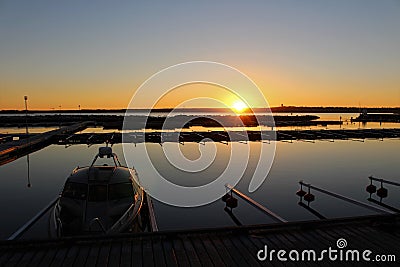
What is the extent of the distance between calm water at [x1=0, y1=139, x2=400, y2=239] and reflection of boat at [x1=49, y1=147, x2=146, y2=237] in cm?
248

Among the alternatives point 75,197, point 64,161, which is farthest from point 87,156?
point 75,197

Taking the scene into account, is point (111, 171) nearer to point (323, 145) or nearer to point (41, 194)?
point (41, 194)

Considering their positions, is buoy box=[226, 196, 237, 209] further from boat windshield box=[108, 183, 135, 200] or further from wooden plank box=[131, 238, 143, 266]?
wooden plank box=[131, 238, 143, 266]

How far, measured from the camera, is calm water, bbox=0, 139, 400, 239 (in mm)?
12164

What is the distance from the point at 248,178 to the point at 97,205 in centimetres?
1128

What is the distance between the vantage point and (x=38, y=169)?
20.4 meters

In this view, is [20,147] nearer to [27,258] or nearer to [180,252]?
[27,258]

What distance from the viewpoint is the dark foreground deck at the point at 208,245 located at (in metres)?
5.20

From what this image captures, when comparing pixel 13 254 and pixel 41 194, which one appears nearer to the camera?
pixel 13 254

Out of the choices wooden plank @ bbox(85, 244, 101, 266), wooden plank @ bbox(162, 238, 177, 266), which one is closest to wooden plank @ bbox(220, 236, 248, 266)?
wooden plank @ bbox(162, 238, 177, 266)

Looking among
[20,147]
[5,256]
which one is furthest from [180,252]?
[20,147]

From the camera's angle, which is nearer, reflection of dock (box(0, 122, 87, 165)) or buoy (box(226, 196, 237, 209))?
buoy (box(226, 196, 237, 209))

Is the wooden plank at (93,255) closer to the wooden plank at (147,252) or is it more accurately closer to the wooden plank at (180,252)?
the wooden plank at (147,252)

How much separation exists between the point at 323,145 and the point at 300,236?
28.4 m
